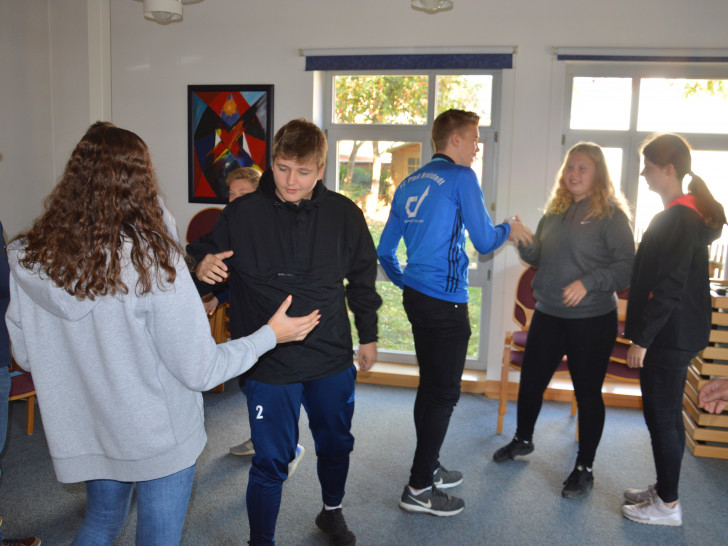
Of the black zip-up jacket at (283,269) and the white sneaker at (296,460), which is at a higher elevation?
the black zip-up jacket at (283,269)

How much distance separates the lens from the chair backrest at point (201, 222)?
4.38 meters

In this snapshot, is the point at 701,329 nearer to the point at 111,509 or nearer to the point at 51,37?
the point at 111,509

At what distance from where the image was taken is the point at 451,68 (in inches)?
157

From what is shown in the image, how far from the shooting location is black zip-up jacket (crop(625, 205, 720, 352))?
224 centimetres

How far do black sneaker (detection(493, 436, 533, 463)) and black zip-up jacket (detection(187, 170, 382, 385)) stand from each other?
146 centimetres

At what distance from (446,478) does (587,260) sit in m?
1.18

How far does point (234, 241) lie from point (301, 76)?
266 centimetres

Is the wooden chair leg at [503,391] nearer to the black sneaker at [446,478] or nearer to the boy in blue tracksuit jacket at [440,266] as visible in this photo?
the black sneaker at [446,478]

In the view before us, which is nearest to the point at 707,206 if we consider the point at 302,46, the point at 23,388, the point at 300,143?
the point at 300,143

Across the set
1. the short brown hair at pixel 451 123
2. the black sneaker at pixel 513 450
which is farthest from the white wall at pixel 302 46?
the short brown hair at pixel 451 123

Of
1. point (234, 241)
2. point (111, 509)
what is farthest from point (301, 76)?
point (111, 509)

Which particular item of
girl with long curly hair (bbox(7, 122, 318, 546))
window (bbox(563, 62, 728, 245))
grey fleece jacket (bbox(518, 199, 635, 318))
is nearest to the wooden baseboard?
window (bbox(563, 62, 728, 245))

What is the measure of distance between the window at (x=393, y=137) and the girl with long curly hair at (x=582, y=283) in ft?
4.78

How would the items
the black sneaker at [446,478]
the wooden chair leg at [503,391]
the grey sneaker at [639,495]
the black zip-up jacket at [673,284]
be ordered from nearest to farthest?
the black zip-up jacket at [673,284], the grey sneaker at [639,495], the black sneaker at [446,478], the wooden chair leg at [503,391]
